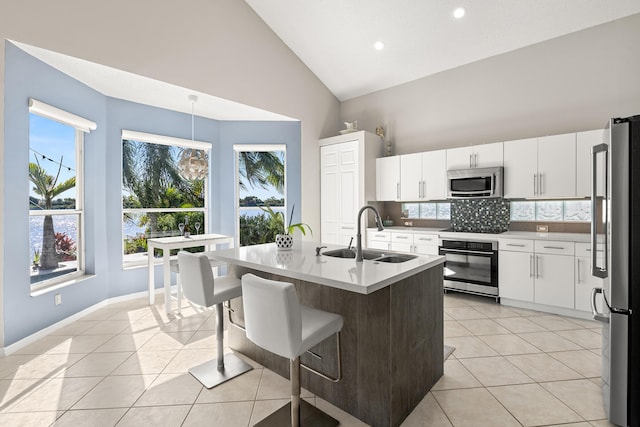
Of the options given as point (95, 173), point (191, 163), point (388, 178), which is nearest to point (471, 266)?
point (388, 178)

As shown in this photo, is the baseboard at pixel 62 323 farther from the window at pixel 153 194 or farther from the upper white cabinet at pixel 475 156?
the upper white cabinet at pixel 475 156

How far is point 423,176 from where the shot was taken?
15.4ft

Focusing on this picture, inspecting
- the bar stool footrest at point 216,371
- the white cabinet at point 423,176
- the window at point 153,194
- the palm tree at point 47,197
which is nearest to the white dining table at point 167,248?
the window at point 153,194

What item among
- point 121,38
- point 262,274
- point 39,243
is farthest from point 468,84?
point 39,243

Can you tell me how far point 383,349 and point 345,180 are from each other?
367 centimetres

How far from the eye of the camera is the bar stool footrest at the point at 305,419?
1843 mm

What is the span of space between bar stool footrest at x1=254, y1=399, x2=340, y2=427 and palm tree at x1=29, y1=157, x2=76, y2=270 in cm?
316

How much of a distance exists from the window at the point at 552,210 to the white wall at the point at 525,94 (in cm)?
88

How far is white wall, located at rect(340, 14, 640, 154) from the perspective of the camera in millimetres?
3574

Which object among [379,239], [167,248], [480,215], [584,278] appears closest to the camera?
[584,278]

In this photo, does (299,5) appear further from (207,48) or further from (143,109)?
(143,109)

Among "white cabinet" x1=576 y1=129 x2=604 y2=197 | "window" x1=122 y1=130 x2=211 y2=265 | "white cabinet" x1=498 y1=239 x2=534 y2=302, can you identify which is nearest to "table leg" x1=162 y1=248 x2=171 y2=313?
"window" x1=122 y1=130 x2=211 y2=265

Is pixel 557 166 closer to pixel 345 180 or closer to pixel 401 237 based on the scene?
pixel 401 237

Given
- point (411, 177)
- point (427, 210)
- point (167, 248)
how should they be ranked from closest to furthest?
1. point (167, 248)
2. point (411, 177)
3. point (427, 210)
